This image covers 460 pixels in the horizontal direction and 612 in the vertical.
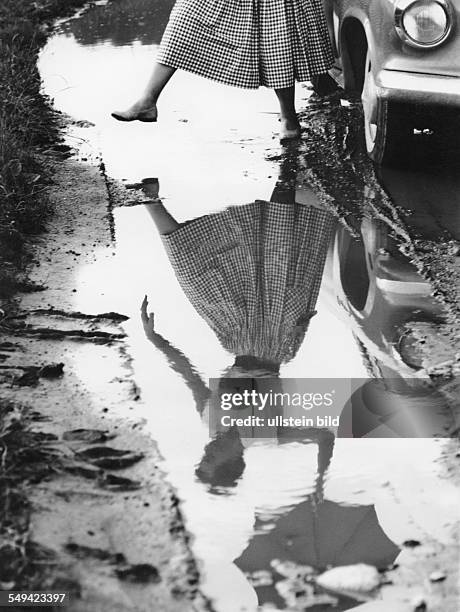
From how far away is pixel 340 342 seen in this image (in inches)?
152

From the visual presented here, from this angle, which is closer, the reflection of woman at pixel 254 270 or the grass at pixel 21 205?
the grass at pixel 21 205

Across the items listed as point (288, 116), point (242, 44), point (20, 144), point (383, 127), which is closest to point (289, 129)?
point (288, 116)

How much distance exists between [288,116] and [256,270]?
2240 millimetres

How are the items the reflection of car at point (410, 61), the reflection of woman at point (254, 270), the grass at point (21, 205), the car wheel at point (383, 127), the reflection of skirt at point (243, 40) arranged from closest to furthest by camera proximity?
1. the grass at point (21, 205)
2. the reflection of woman at point (254, 270)
3. the reflection of car at point (410, 61)
4. the car wheel at point (383, 127)
5. the reflection of skirt at point (243, 40)

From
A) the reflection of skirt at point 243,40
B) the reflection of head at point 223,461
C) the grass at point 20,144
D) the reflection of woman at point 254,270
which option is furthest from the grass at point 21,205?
the reflection of skirt at point 243,40

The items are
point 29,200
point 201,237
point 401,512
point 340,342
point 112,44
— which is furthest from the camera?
point 112,44

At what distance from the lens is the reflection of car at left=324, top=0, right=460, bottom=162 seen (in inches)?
204

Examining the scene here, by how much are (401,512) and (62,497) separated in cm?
86

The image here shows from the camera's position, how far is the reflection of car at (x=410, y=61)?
5184 mm

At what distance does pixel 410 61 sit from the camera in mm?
5262

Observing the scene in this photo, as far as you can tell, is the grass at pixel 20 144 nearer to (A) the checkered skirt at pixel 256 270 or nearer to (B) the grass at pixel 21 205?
(B) the grass at pixel 21 205

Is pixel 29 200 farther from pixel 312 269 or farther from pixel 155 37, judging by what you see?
pixel 155 37

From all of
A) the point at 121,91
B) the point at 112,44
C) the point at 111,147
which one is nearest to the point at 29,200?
the point at 111,147

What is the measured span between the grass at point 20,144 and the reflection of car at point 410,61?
1731 mm
